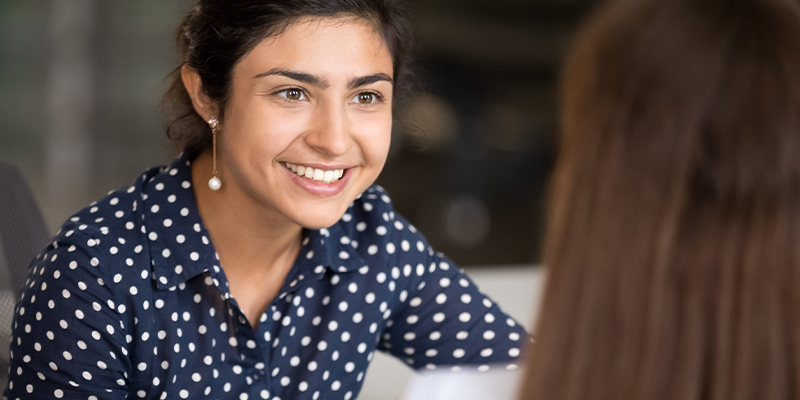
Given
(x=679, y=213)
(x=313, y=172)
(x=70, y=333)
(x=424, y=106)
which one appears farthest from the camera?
(x=424, y=106)

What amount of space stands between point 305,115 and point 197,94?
22 centimetres

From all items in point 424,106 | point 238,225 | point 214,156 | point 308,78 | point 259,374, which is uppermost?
point 424,106

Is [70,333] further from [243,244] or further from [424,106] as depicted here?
[424,106]

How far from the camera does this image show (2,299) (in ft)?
3.93

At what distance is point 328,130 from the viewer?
1.10m

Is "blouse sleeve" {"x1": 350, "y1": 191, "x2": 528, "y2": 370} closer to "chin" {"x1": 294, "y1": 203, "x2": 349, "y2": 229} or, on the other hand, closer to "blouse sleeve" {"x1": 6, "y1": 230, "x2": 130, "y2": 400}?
"chin" {"x1": 294, "y1": 203, "x2": 349, "y2": 229}

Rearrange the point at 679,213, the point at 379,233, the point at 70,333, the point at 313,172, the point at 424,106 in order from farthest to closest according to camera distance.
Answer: the point at 424,106 < the point at 379,233 < the point at 313,172 < the point at 70,333 < the point at 679,213

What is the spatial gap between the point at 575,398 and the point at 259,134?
0.70 metres

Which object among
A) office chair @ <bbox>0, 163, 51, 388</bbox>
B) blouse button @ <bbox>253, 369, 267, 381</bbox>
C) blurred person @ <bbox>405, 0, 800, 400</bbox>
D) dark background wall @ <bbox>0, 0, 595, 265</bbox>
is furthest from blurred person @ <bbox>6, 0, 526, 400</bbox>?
dark background wall @ <bbox>0, 0, 595, 265</bbox>

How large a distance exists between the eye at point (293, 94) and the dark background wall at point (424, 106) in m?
3.91

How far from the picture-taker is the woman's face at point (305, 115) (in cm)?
108

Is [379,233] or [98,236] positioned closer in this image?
[98,236]

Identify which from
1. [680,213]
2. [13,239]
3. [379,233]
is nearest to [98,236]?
[13,239]

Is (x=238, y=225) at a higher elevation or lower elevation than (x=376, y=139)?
lower
